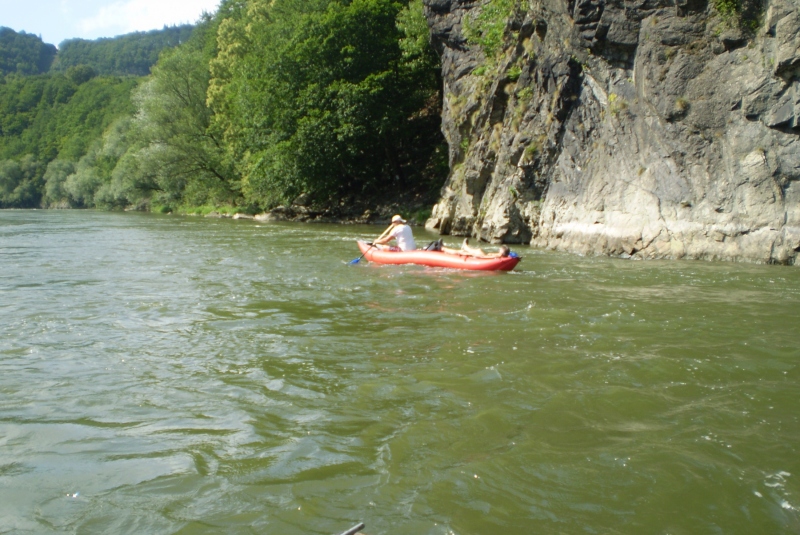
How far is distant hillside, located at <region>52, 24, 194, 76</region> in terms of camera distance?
166m

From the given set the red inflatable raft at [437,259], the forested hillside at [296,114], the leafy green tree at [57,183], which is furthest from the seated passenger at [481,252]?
the leafy green tree at [57,183]

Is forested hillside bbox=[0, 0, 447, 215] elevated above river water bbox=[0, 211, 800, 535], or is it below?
above

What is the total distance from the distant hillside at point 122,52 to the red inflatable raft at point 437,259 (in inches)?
6535

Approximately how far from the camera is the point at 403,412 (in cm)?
423

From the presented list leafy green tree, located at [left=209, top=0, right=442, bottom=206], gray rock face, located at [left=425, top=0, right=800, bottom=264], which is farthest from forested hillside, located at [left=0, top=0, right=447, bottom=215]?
gray rock face, located at [left=425, top=0, right=800, bottom=264]

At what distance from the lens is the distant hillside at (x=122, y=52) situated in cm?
16638

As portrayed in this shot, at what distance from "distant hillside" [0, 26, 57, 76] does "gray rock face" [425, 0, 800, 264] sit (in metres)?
169

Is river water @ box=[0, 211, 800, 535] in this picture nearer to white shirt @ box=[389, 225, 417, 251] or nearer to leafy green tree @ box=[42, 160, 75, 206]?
white shirt @ box=[389, 225, 417, 251]

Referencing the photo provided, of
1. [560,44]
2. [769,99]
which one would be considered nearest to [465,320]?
[769,99]

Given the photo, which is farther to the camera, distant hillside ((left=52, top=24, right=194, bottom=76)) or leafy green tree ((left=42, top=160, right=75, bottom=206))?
distant hillside ((left=52, top=24, right=194, bottom=76))

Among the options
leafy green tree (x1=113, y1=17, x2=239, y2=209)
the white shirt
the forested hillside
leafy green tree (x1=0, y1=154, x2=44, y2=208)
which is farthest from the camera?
leafy green tree (x1=0, y1=154, x2=44, y2=208)

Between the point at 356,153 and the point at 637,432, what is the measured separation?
71.7 ft

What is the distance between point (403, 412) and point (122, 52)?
187 metres

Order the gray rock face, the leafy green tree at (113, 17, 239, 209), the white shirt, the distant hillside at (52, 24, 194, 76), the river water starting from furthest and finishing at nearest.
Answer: the distant hillside at (52, 24, 194, 76) < the leafy green tree at (113, 17, 239, 209) < the white shirt < the gray rock face < the river water
